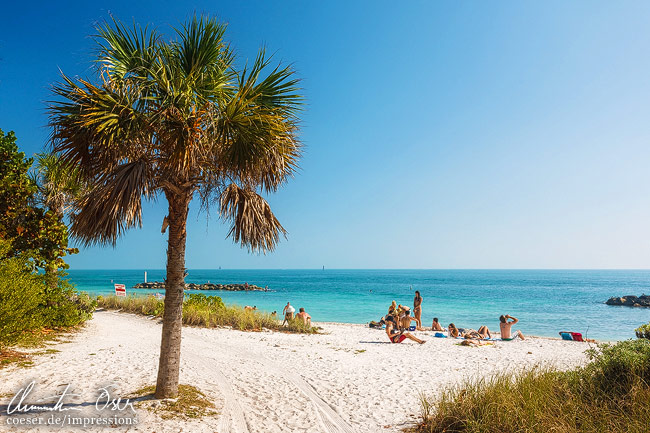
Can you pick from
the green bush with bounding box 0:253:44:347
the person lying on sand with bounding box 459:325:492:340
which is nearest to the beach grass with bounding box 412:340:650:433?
the green bush with bounding box 0:253:44:347

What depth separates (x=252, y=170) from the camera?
5457mm

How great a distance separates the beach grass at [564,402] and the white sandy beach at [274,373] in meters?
1.09

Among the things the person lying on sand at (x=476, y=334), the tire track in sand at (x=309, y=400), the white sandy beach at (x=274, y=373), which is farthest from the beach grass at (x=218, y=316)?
the person lying on sand at (x=476, y=334)

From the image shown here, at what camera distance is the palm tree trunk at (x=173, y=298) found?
5.63 m

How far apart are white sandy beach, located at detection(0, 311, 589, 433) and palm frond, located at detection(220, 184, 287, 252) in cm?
274

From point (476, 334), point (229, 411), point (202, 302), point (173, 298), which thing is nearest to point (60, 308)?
point (202, 302)

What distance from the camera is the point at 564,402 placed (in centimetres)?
493

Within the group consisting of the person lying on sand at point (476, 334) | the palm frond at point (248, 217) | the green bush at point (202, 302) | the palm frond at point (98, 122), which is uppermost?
the palm frond at point (98, 122)

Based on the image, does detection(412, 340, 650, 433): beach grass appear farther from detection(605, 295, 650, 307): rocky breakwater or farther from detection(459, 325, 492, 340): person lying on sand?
detection(605, 295, 650, 307): rocky breakwater

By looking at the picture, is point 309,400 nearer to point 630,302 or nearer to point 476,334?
point 476,334

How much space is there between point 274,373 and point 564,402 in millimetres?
5800

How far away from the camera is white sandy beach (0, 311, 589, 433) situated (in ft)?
18.7

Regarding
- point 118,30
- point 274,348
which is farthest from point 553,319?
point 118,30

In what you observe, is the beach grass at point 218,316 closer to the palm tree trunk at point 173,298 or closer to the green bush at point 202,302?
the green bush at point 202,302
